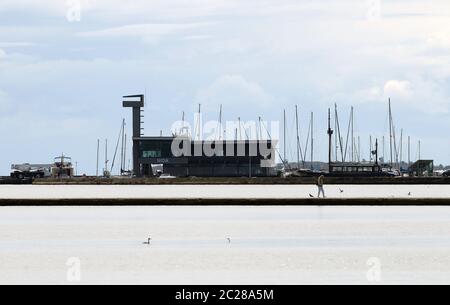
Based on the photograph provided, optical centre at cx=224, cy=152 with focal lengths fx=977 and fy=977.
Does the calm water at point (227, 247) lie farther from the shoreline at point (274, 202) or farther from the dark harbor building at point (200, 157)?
the dark harbor building at point (200, 157)

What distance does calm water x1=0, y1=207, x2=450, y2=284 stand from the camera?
2994 centimetres

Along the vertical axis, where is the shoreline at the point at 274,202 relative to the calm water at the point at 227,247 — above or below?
above

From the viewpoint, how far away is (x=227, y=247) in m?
39.3

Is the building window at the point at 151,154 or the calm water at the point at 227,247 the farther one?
the building window at the point at 151,154

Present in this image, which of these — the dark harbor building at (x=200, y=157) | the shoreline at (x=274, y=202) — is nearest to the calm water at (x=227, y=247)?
the shoreline at (x=274, y=202)

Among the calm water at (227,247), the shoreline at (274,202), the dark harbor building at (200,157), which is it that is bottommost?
the calm water at (227,247)

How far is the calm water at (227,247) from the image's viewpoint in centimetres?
2994

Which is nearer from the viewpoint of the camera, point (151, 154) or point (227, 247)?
point (227, 247)

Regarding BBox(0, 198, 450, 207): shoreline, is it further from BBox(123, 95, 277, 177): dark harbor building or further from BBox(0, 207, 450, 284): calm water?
BBox(123, 95, 277, 177): dark harbor building

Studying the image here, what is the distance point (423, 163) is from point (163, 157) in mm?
54358

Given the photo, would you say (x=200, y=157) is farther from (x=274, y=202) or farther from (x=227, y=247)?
(x=227, y=247)

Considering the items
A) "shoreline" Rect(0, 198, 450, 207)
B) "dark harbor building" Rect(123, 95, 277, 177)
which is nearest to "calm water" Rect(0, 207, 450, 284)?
"shoreline" Rect(0, 198, 450, 207)

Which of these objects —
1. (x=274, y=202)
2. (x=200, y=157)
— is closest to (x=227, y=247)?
(x=274, y=202)
